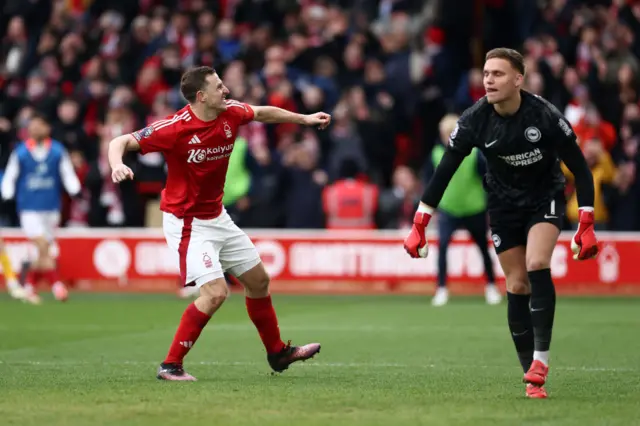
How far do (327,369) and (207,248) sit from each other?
1486mm

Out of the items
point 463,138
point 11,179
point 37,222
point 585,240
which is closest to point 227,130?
point 463,138

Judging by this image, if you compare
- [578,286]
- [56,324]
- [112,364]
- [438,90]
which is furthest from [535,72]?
[112,364]

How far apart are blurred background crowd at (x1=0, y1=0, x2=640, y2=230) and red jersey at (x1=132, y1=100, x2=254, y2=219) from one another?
299 inches

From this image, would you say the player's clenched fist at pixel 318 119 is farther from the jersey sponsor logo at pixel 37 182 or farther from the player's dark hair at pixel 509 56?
the jersey sponsor logo at pixel 37 182

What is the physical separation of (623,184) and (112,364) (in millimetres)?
10418

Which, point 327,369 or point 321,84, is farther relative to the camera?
point 321,84

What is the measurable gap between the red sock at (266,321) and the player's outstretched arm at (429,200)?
1532 mm

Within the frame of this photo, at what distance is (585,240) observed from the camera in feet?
29.1

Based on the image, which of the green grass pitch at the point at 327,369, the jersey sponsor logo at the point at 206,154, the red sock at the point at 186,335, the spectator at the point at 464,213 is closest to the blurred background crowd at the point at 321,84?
the spectator at the point at 464,213

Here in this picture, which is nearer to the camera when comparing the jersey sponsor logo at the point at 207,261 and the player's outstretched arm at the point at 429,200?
the player's outstretched arm at the point at 429,200

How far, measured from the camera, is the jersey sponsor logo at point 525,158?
8953 mm

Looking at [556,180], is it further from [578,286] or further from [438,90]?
[438,90]

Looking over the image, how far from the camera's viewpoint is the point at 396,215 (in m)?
20.3

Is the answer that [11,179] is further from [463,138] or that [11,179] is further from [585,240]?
[585,240]
